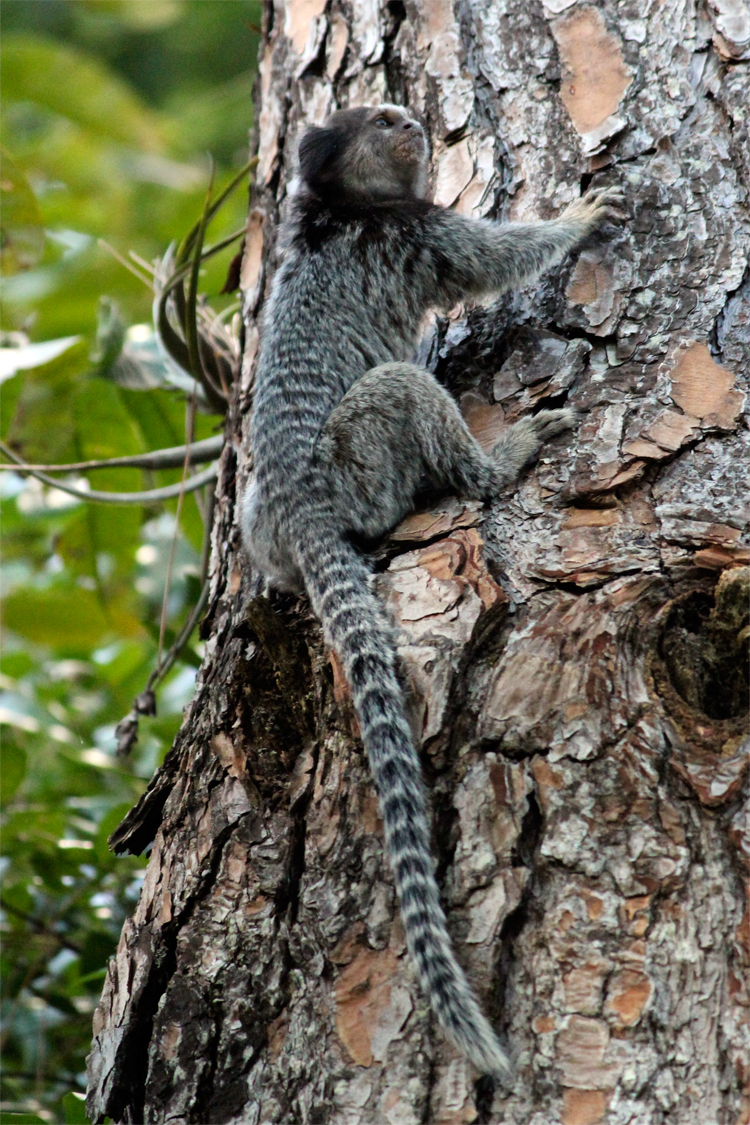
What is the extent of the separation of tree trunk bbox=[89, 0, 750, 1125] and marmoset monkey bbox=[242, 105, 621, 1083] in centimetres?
8

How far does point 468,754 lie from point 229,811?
577 millimetres

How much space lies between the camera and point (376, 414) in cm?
313

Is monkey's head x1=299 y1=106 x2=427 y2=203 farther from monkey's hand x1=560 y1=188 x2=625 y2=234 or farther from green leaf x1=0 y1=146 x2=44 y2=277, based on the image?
green leaf x1=0 y1=146 x2=44 y2=277

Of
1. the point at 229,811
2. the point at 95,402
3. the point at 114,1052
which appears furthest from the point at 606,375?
the point at 95,402

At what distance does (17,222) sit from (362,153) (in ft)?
5.32

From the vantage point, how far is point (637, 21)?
3207 mm

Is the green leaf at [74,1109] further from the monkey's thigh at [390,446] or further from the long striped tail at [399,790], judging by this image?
the monkey's thigh at [390,446]

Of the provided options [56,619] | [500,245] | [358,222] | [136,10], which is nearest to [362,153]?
[358,222]

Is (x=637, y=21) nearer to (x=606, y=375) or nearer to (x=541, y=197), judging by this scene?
(x=541, y=197)

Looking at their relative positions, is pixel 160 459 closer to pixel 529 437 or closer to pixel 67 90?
pixel 529 437

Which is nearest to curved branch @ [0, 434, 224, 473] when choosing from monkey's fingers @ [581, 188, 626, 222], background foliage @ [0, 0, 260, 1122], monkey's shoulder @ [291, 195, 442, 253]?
background foliage @ [0, 0, 260, 1122]

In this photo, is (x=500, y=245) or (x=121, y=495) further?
(x=121, y=495)

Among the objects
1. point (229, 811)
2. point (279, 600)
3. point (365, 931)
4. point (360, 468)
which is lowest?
point (365, 931)

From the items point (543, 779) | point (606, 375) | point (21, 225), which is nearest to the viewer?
point (543, 779)
